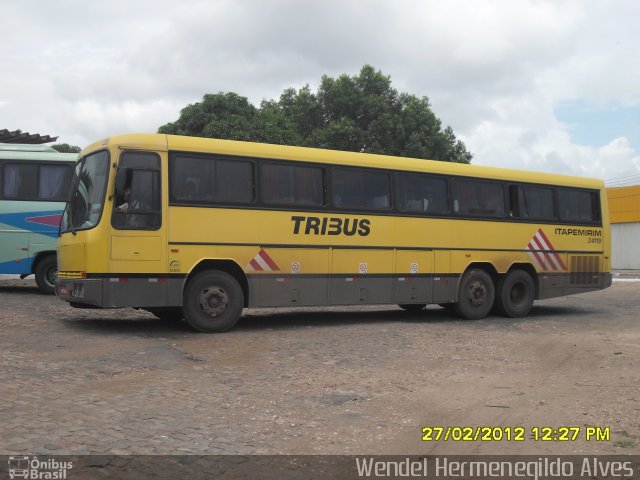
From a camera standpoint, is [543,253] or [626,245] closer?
[543,253]

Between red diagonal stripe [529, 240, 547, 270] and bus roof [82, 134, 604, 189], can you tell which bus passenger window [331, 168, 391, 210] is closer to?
bus roof [82, 134, 604, 189]

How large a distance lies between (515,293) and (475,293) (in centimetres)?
124

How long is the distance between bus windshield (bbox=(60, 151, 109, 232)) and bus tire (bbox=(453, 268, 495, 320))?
7.34 meters

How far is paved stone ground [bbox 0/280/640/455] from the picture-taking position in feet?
17.8

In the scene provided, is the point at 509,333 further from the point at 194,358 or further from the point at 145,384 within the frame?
the point at 145,384

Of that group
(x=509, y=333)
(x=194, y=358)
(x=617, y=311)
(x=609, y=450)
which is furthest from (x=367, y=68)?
(x=609, y=450)

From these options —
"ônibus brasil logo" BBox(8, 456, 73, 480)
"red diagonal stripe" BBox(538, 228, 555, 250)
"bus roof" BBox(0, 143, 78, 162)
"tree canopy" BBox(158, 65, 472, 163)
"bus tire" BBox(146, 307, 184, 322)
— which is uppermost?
"tree canopy" BBox(158, 65, 472, 163)

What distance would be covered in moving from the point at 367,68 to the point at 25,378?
3353 centimetres

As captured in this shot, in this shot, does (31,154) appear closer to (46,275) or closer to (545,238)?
(46,275)

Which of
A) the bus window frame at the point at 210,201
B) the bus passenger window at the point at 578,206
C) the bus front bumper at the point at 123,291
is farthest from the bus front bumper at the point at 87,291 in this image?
the bus passenger window at the point at 578,206

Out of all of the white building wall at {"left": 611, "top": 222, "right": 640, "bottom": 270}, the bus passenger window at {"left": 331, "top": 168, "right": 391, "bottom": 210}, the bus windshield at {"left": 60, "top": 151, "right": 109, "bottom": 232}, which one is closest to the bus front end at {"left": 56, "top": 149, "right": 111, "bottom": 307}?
the bus windshield at {"left": 60, "top": 151, "right": 109, "bottom": 232}

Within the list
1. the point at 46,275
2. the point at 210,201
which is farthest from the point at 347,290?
the point at 46,275

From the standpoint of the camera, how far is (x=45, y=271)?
1538cm

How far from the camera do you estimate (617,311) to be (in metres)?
15.9
